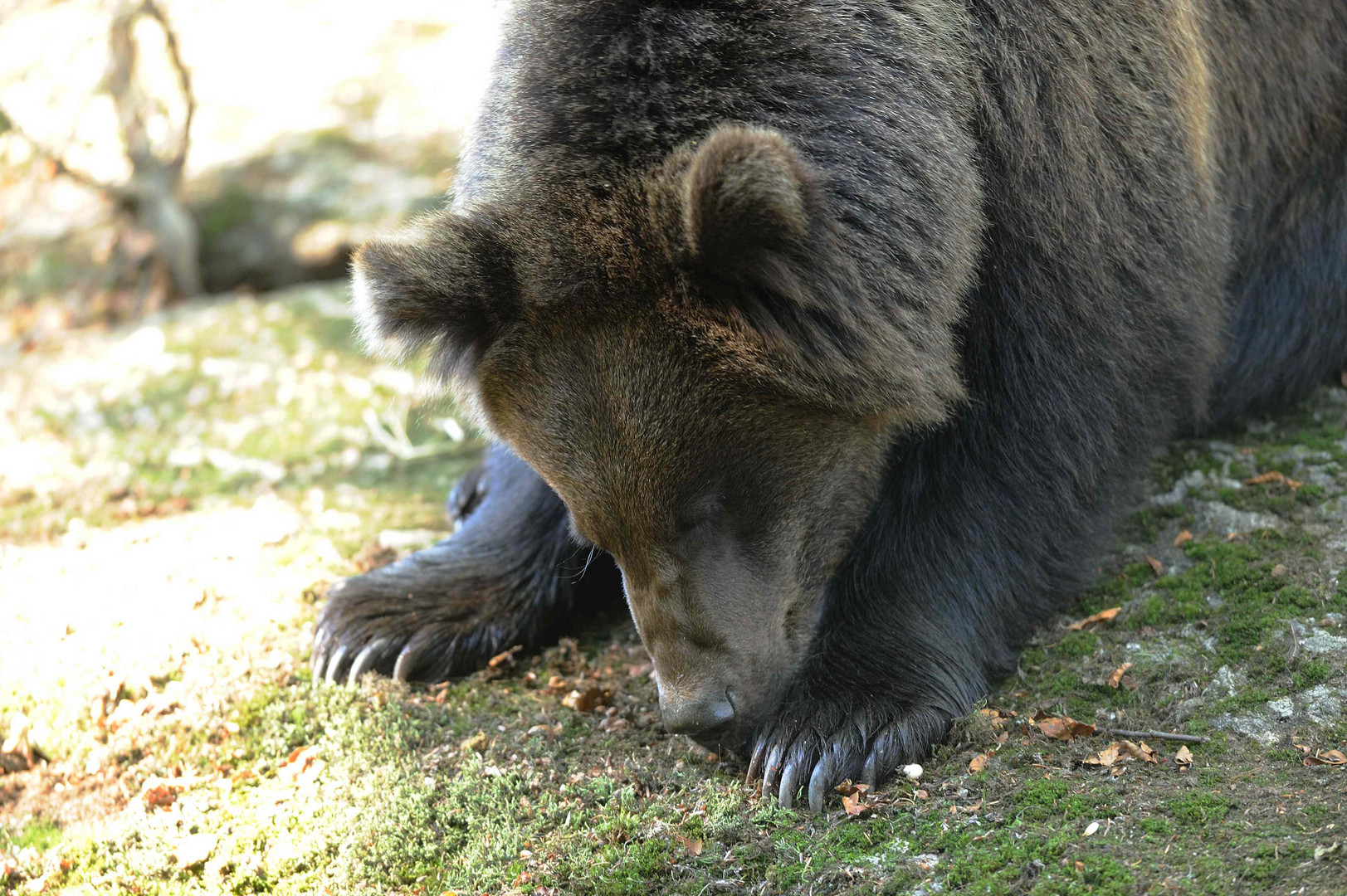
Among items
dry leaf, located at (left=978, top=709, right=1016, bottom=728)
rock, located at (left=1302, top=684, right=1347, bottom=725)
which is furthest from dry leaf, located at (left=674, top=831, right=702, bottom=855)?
rock, located at (left=1302, top=684, right=1347, bottom=725)

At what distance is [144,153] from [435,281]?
671 centimetres

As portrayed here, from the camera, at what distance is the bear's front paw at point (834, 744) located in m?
3.14

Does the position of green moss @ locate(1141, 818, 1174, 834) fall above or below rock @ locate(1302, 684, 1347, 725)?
below

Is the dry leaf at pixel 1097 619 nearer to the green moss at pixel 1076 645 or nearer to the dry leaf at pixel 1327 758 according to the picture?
the green moss at pixel 1076 645

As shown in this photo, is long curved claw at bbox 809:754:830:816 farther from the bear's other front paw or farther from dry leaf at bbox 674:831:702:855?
the bear's other front paw

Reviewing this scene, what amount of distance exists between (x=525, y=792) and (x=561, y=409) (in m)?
1.09

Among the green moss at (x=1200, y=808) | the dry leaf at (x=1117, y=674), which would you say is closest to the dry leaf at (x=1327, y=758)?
the green moss at (x=1200, y=808)

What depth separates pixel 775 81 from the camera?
3.02 m

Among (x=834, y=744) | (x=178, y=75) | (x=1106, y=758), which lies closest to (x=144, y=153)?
(x=178, y=75)

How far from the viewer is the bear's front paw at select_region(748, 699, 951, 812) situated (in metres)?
3.14

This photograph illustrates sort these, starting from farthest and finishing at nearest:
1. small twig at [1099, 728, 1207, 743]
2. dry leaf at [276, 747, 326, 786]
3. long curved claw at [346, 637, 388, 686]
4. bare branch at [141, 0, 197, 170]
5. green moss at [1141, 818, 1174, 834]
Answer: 1. bare branch at [141, 0, 197, 170]
2. long curved claw at [346, 637, 388, 686]
3. dry leaf at [276, 747, 326, 786]
4. small twig at [1099, 728, 1207, 743]
5. green moss at [1141, 818, 1174, 834]

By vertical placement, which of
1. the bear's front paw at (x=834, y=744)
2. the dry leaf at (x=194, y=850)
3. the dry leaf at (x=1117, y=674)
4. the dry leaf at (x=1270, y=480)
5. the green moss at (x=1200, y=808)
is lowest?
the dry leaf at (x=194, y=850)

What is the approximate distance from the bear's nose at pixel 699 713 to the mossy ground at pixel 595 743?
163 mm

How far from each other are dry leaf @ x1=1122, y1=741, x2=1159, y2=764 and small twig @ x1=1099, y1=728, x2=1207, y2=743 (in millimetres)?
22
